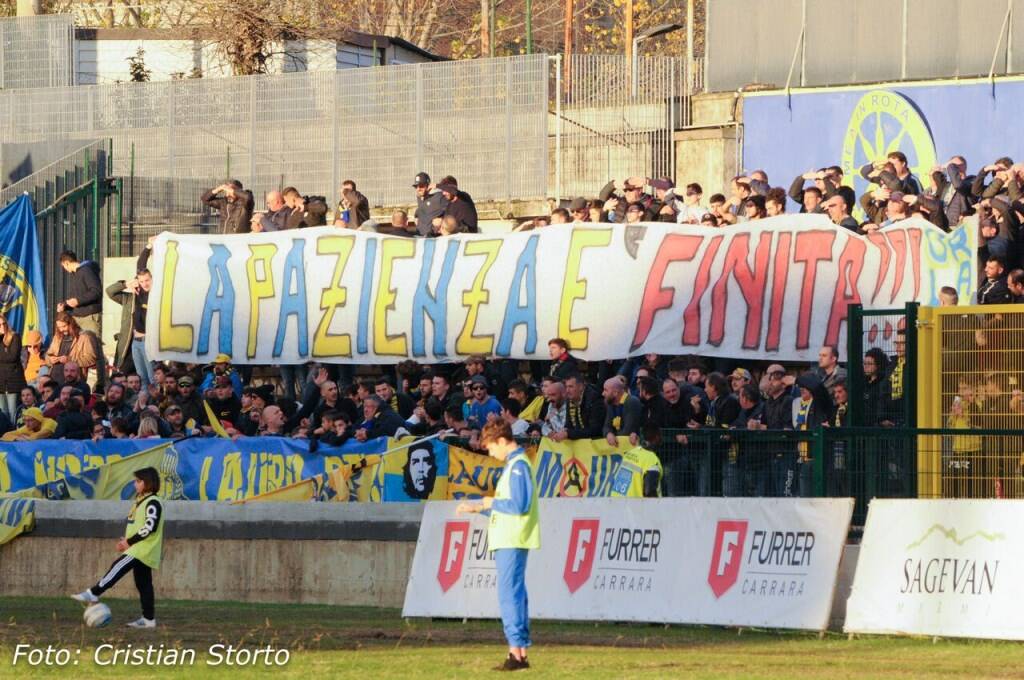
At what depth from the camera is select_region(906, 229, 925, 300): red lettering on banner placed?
20331 millimetres

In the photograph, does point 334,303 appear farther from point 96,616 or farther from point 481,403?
point 96,616

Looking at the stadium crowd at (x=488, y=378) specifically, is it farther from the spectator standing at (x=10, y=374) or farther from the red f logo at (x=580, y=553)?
the red f logo at (x=580, y=553)

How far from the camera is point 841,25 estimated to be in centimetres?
3362

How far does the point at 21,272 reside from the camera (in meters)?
28.5

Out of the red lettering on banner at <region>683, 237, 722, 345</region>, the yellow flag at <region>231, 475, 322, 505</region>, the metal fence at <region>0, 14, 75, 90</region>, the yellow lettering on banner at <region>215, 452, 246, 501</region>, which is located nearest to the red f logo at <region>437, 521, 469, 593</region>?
the yellow flag at <region>231, 475, 322, 505</region>

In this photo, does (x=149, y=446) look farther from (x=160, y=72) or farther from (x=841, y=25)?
(x=160, y=72)

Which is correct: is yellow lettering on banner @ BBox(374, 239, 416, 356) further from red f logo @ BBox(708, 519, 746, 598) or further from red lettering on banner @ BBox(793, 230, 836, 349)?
red f logo @ BBox(708, 519, 746, 598)

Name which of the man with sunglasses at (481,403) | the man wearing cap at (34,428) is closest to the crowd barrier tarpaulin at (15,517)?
the man wearing cap at (34,428)

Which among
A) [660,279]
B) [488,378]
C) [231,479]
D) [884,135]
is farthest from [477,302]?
[884,135]

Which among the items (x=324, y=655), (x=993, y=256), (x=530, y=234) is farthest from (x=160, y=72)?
(x=324, y=655)

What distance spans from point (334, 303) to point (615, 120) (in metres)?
11.1

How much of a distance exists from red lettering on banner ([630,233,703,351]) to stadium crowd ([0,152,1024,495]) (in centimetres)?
42

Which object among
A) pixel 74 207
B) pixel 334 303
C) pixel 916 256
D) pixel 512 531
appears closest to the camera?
pixel 512 531

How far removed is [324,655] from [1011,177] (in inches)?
438
